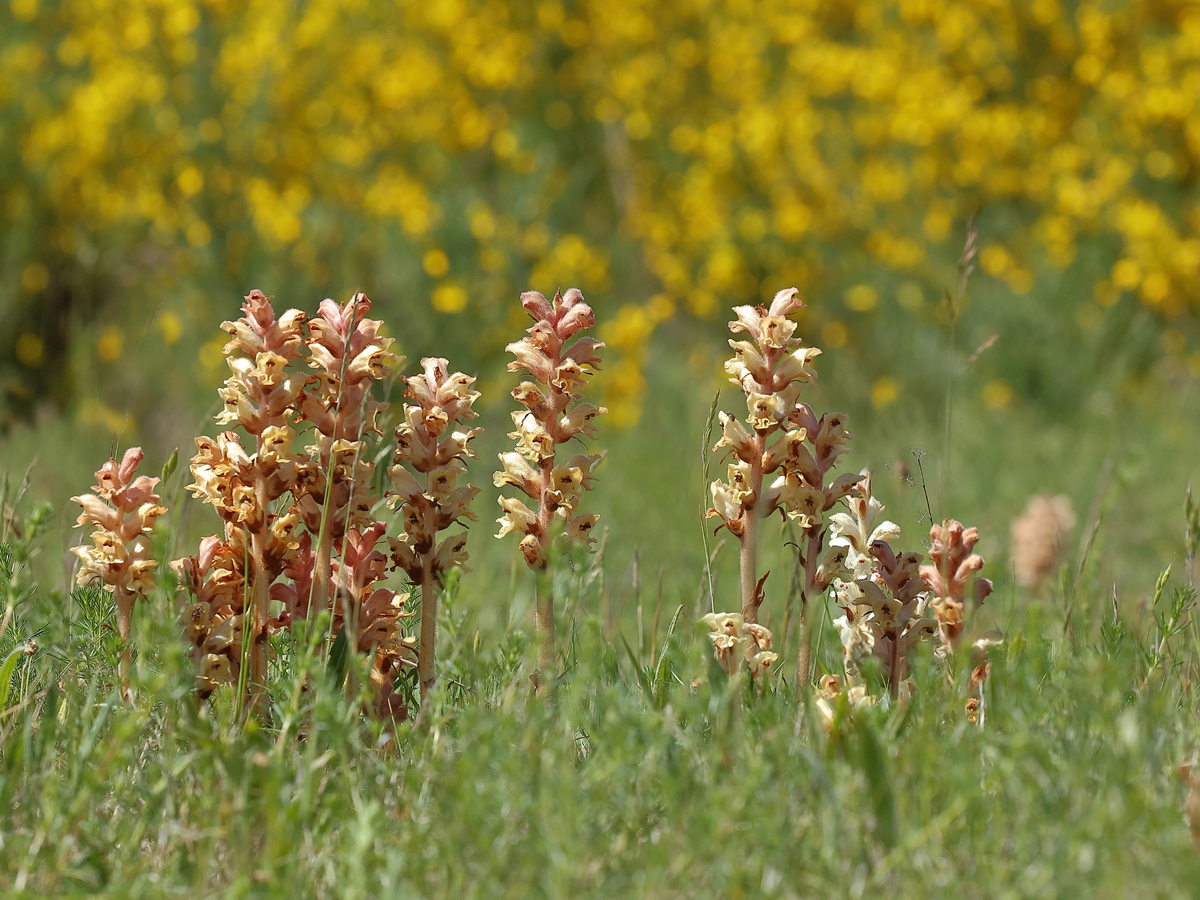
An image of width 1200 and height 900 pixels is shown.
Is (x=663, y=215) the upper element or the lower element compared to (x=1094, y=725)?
upper

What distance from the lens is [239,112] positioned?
7.80m

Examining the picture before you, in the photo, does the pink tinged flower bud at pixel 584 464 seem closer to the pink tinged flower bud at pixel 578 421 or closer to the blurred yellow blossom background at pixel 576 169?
the pink tinged flower bud at pixel 578 421

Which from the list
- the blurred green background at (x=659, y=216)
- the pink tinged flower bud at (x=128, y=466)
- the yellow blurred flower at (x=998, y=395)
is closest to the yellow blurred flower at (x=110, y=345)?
the blurred green background at (x=659, y=216)

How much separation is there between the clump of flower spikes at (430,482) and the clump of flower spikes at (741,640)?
15.2 inches

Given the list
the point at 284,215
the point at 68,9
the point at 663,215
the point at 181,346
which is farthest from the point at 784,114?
the point at 68,9

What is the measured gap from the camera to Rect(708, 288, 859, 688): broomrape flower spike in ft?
6.05

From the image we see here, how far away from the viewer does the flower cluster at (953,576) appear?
1.93m

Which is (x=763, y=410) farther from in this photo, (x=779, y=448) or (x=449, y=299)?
(x=449, y=299)

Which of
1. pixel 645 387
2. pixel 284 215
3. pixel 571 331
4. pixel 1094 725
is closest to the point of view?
pixel 1094 725

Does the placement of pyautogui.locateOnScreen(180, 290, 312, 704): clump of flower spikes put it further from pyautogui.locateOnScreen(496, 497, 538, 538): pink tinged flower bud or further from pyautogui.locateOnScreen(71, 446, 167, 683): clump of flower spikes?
pyautogui.locateOnScreen(496, 497, 538, 538): pink tinged flower bud

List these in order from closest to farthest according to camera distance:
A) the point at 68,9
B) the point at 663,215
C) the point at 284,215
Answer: the point at 284,215
the point at 663,215
the point at 68,9

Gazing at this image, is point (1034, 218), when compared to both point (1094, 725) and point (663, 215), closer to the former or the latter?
point (663, 215)

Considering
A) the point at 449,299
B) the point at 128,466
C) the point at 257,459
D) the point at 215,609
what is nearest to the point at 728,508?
the point at 257,459

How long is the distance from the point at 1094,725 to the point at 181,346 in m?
6.76
